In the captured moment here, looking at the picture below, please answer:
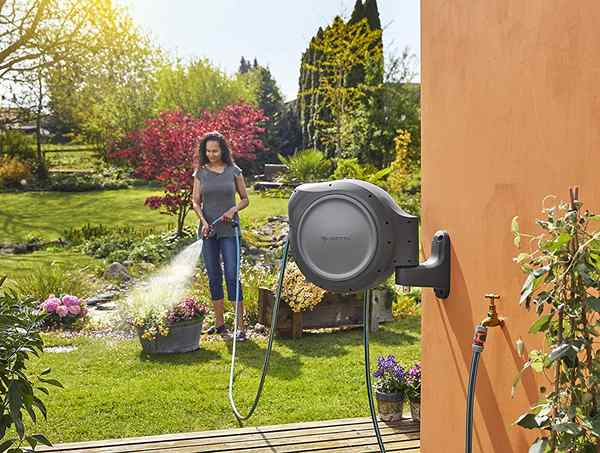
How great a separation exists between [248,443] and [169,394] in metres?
1.08

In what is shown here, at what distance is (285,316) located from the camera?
15.9ft

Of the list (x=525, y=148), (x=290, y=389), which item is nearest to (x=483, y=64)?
(x=525, y=148)

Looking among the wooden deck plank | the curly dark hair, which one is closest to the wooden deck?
the wooden deck plank

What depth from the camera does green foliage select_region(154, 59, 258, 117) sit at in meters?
15.9

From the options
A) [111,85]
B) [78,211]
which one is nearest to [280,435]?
[78,211]

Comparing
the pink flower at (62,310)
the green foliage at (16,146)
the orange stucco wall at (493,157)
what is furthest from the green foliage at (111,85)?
the orange stucco wall at (493,157)

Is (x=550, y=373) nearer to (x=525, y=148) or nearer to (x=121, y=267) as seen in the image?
(x=525, y=148)

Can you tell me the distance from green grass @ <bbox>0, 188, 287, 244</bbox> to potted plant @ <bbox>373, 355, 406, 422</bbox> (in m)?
6.77

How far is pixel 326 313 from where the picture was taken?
16.4 feet

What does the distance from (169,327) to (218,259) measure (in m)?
0.61

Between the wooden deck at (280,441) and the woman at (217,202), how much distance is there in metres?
1.93

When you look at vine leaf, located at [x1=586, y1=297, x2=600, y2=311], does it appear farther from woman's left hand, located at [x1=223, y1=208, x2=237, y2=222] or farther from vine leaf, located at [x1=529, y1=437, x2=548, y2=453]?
woman's left hand, located at [x1=223, y1=208, x2=237, y2=222]

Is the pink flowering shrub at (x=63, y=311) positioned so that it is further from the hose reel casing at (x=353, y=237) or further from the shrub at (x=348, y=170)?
the shrub at (x=348, y=170)

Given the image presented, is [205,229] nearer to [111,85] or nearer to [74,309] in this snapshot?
[74,309]
